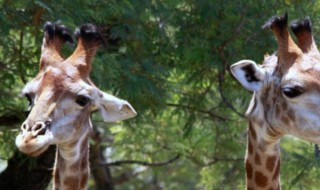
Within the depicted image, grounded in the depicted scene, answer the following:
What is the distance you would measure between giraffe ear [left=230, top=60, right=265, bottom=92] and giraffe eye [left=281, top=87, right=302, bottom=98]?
0.29 metres

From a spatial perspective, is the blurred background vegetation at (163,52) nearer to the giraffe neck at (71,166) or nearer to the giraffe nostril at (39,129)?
the giraffe neck at (71,166)

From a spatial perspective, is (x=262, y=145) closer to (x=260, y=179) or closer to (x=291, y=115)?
(x=260, y=179)

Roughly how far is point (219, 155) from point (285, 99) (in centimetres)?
467

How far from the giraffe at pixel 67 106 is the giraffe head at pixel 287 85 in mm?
871

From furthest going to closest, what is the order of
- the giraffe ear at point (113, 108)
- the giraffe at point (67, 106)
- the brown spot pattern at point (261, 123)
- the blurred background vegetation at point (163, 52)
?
1. the blurred background vegetation at point (163, 52)
2. the brown spot pattern at point (261, 123)
3. the giraffe ear at point (113, 108)
4. the giraffe at point (67, 106)

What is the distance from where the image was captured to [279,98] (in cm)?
706

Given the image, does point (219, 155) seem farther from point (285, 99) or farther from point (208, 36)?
point (285, 99)

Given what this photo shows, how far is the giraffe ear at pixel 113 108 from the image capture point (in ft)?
23.0

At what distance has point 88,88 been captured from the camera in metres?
6.88

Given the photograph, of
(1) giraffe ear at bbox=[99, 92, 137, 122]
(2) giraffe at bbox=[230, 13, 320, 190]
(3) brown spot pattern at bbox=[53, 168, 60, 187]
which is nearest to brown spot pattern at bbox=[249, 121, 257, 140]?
(2) giraffe at bbox=[230, 13, 320, 190]

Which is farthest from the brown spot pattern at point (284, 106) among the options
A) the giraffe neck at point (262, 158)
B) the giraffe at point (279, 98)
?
the giraffe neck at point (262, 158)

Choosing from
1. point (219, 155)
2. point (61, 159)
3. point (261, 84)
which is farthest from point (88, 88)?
point (219, 155)

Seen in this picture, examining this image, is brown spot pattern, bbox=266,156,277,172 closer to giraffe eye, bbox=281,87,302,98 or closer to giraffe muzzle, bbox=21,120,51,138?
giraffe eye, bbox=281,87,302,98

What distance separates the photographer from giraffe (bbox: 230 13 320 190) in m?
6.85
